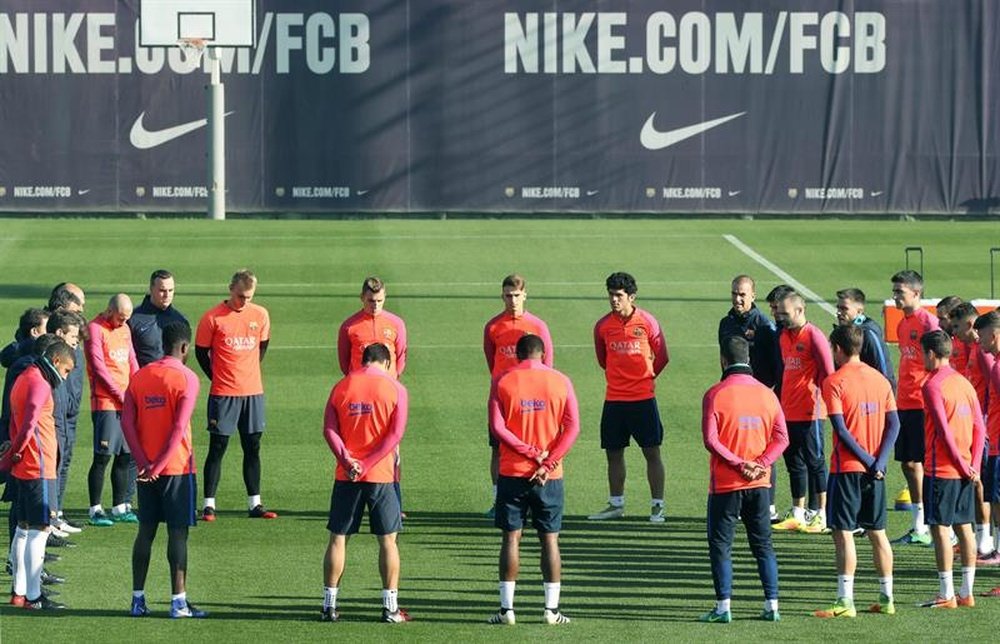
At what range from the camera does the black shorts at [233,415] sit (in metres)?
17.0

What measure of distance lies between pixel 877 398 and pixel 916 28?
29.6 metres

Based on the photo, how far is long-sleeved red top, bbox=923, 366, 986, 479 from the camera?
13.4 m

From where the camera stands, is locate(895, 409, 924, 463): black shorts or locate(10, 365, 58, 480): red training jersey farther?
locate(895, 409, 924, 463): black shorts

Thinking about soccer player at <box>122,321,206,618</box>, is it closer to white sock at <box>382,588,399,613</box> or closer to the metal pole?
white sock at <box>382,588,399,613</box>

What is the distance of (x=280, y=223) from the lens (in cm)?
4019

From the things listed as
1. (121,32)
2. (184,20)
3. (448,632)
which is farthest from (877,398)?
(121,32)

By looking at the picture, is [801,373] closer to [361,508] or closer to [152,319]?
[361,508]

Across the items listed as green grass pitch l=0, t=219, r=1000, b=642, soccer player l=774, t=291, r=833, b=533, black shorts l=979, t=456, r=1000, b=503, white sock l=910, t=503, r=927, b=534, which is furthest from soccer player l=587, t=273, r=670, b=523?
black shorts l=979, t=456, r=1000, b=503

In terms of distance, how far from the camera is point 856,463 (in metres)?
13.3

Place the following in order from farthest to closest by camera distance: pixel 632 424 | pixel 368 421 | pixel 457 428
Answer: pixel 457 428 < pixel 632 424 < pixel 368 421

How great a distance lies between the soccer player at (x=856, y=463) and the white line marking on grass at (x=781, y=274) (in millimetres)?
14807

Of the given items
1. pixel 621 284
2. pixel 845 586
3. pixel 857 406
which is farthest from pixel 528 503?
pixel 621 284

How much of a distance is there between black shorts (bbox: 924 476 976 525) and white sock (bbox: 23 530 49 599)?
642 cm

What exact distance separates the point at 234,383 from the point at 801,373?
202 inches
